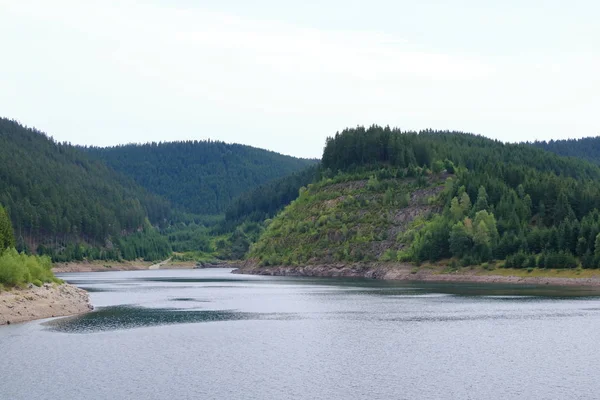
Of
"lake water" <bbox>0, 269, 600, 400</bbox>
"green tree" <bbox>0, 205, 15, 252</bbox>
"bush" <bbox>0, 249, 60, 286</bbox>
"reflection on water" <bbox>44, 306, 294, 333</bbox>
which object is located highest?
"green tree" <bbox>0, 205, 15, 252</bbox>

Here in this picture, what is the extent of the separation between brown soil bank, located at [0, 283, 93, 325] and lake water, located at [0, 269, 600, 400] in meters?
2.81

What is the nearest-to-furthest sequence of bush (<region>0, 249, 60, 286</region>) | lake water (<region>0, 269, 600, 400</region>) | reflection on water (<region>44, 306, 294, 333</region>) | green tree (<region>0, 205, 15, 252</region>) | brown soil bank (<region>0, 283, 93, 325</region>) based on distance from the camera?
lake water (<region>0, 269, 600, 400</region>) → reflection on water (<region>44, 306, 294, 333</region>) → brown soil bank (<region>0, 283, 93, 325</region>) → bush (<region>0, 249, 60, 286</region>) → green tree (<region>0, 205, 15, 252</region>)

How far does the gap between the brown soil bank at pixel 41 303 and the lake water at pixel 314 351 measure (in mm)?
2815

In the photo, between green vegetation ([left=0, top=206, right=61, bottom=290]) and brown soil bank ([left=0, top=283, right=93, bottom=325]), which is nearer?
brown soil bank ([left=0, top=283, right=93, bottom=325])

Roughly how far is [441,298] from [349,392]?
252ft

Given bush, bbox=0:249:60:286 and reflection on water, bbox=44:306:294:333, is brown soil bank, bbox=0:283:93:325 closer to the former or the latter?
bush, bbox=0:249:60:286

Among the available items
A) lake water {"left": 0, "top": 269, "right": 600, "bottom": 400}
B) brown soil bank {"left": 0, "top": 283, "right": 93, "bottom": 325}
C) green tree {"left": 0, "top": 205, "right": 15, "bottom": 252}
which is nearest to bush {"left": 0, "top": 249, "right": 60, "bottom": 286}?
brown soil bank {"left": 0, "top": 283, "right": 93, "bottom": 325}

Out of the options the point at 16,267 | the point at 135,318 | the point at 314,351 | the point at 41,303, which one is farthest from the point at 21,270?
the point at 314,351

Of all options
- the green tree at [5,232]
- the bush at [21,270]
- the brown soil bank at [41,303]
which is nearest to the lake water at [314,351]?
the brown soil bank at [41,303]

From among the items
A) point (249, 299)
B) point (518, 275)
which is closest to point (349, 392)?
point (249, 299)

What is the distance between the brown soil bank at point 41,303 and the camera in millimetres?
95688

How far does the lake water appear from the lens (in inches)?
2350

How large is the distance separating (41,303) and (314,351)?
139ft

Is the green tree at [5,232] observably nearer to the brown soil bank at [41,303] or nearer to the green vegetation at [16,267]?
the green vegetation at [16,267]
